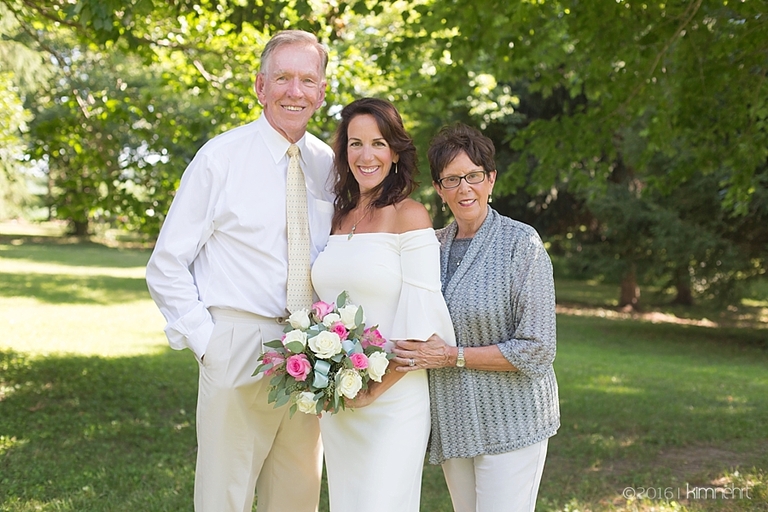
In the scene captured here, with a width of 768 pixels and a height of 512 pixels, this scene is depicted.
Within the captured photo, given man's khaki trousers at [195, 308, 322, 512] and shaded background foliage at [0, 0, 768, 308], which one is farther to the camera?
shaded background foliage at [0, 0, 768, 308]

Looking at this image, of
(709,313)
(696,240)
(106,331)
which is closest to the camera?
(106,331)

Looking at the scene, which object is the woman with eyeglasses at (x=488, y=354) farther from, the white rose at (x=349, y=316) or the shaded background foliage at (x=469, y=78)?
the shaded background foliage at (x=469, y=78)

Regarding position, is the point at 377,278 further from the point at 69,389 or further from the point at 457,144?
the point at 69,389

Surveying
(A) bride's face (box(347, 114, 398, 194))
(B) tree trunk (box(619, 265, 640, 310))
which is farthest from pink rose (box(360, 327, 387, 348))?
(B) tree trunk (box(619, 265, 640, 310))

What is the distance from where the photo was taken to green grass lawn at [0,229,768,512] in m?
5.51

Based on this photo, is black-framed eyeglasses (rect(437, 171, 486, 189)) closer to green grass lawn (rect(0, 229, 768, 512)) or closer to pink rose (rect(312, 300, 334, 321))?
pink rose (rect(312, 300, 334, 321))

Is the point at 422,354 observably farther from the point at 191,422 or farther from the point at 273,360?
the point at 191,422

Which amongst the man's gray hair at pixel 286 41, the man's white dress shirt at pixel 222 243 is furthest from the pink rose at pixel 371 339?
the man's gray hair at pixel 286 41

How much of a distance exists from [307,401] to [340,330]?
0.32 m

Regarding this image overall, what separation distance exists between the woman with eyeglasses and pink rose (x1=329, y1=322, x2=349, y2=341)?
294mm

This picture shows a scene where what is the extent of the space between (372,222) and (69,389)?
674cm

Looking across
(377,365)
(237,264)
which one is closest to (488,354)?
(377,365)

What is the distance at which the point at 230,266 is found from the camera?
347cm

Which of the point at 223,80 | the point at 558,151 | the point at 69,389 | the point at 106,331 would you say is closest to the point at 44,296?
the point at 106,331
